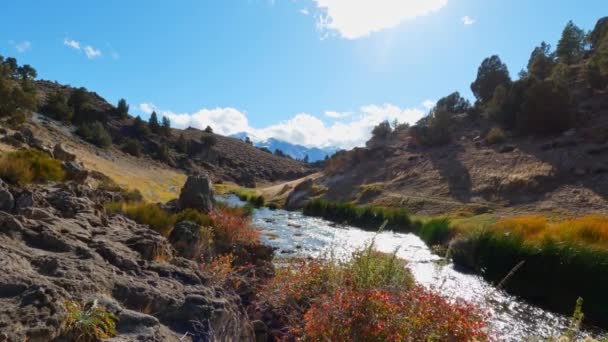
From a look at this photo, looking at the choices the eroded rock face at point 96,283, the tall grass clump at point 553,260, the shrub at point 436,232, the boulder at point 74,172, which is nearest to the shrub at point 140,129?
the boulder at point 74,172

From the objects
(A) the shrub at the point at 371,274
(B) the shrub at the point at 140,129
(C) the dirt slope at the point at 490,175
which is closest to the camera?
(A) the shrub at the point at 371,274

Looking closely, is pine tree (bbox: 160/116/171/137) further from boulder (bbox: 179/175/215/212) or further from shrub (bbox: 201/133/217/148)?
boulder (bbox: 179/175/215/212)

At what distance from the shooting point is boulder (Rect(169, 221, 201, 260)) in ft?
35.2

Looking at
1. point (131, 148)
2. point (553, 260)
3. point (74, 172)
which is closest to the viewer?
point (553, 260)

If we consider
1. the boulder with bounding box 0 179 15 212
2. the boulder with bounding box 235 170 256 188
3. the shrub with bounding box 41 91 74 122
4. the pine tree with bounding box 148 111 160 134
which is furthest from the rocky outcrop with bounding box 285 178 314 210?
the pine tree with bounding box 148 111 160 134

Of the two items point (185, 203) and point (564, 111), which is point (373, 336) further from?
point (564, 111)

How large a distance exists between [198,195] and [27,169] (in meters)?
7.44

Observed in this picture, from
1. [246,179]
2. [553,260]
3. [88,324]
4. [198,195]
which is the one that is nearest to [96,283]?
[88,324]

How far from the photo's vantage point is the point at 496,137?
47.7 meters

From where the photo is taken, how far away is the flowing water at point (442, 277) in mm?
10688

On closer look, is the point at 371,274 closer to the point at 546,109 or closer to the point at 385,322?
the point at 385,322

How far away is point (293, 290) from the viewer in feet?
27.3

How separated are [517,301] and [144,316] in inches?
550

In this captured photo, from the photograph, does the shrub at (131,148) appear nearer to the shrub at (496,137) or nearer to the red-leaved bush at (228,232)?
the shrub at (496,137)
